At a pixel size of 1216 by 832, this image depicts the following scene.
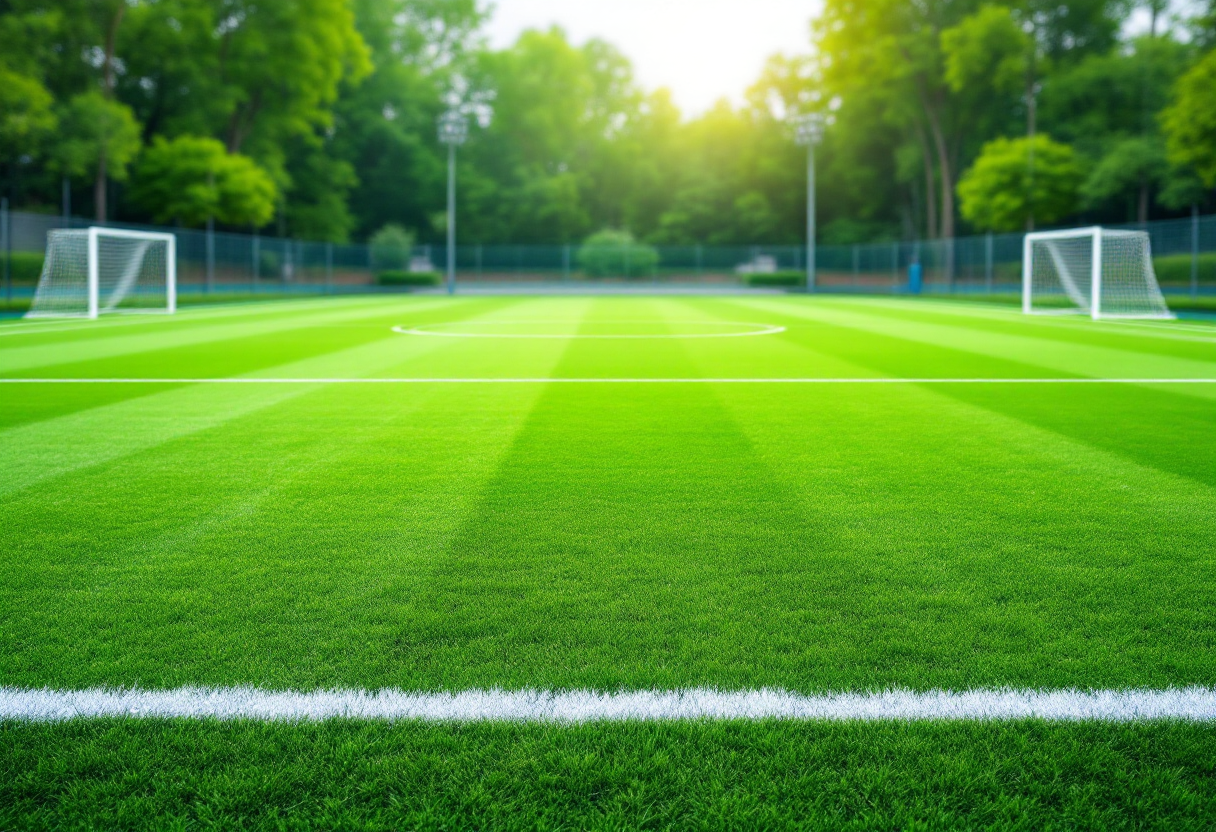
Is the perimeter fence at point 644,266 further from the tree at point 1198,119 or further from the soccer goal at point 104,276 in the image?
the soccer goal at point 104,276

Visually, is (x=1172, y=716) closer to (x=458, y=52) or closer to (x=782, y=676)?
(x=782, y=676)

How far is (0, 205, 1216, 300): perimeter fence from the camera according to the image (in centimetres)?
2833

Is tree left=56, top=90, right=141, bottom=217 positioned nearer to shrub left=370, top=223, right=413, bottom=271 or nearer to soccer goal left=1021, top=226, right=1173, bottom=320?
shrub left=370, top=223, right=413, bottom=271

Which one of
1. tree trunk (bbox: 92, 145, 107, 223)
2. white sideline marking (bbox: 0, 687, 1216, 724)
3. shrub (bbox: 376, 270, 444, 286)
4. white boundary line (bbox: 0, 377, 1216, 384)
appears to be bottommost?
white sideline marking (bbox: 0, 687, 1216, 724)

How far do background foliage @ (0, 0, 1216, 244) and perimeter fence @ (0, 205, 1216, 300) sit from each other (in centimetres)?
230

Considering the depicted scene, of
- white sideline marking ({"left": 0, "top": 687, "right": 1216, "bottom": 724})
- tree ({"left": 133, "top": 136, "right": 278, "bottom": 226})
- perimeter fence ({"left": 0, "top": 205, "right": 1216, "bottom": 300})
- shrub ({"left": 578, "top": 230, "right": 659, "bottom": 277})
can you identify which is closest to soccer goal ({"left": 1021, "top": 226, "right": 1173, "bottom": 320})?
perimeter fence ({"left": 0, "top": 205, "right": 1216, "bottom": 300})

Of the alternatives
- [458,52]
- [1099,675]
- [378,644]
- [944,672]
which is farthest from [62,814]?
[458,52]

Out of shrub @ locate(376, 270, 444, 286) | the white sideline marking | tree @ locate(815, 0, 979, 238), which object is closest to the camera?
the white sideline marking

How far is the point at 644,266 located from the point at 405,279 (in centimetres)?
1239

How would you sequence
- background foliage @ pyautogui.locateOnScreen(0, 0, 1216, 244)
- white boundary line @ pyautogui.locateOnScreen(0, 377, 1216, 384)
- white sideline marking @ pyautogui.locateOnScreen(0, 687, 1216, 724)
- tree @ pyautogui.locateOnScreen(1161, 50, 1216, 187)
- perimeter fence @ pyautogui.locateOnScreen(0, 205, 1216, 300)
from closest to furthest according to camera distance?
white sideline marking @ pyautogui.locateOnScreen(0, 687, 1216, 724) → white boundary line @ pyautogui.locateOnScreen(0, 377, 1216, 384) → tree @ pyautogui.locateOnScreen(1161, 50, 1216, 187) → perimeter fence @ pyautogui.locateOnScreen(0, 205, 1216, 300) → background foliage @ pyautogui.locateOnScreen(0, 0, 1216, 244)

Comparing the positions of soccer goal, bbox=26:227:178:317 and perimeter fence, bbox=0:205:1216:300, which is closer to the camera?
soccer goal, bbox=26:227:178:317

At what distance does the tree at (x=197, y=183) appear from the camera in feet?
127

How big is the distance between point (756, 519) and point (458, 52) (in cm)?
7299

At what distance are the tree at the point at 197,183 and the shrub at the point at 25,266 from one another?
41.8 ft
